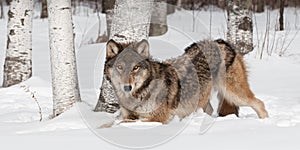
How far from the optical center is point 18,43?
684cm

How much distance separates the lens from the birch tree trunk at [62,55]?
15.3ft

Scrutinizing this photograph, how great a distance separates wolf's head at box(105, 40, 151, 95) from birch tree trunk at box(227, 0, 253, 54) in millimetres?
4188

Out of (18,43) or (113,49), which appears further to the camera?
(18,43)

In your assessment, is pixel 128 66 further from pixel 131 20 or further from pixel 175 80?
pixel 131 20

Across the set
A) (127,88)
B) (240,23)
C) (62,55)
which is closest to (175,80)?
(127,88)

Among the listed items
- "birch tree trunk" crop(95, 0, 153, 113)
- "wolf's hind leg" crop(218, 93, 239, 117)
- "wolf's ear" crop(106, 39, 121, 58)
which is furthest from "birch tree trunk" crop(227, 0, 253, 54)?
"wolf's ear" crop(106, 39, 121, 58)

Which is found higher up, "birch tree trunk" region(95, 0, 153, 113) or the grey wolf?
"birch tree trunk" region(95, 0, 153, 113)

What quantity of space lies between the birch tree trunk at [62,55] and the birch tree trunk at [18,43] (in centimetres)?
226

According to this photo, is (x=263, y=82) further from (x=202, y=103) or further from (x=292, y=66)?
(x=202, y=103)

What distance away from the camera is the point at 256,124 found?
3654mm

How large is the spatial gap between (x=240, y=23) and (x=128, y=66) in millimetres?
4536

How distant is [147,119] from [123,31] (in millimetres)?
979

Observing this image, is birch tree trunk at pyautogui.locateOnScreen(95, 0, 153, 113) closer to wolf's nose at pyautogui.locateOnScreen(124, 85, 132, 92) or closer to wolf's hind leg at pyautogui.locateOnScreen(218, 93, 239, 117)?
wolf's nose at pyautogui.locateOnScreen(124, 85, 132, 92)

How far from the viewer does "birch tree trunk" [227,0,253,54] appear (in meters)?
8.01
